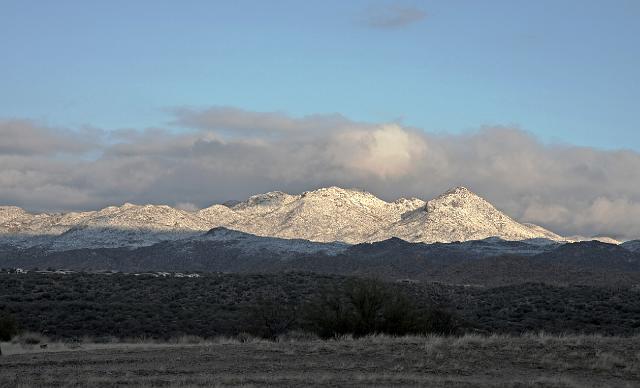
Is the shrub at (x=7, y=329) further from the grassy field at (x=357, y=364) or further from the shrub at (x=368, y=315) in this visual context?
the shrub at (x=368, y=315)

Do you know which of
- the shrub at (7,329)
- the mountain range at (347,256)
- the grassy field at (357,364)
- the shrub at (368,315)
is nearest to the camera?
the grassy field at (357,364)

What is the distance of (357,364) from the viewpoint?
25.8 metres

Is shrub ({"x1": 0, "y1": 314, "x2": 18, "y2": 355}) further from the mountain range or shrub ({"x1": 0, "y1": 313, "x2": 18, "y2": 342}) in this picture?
the mountain range

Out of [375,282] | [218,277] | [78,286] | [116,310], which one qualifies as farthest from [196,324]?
[218,277]

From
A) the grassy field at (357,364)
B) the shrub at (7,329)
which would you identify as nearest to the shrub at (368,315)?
the grassy field at (357,364)

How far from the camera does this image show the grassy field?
2266 cm

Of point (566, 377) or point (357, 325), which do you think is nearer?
point (566, 377)

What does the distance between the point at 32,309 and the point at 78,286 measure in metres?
14.0

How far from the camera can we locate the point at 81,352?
31969 mm

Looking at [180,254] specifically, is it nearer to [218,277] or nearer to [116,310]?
[218,277]

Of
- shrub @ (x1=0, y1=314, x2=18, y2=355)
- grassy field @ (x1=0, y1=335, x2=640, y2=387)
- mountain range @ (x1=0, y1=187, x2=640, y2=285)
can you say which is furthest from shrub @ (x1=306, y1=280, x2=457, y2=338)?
mountain range @ (x1=0, y1=187, x2=640, y2=285)

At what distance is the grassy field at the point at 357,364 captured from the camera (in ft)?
74.3

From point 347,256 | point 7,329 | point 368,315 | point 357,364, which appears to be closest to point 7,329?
point 7,329

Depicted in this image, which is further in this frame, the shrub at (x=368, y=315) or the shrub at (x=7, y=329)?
the shrub at (x=7, y=329)
